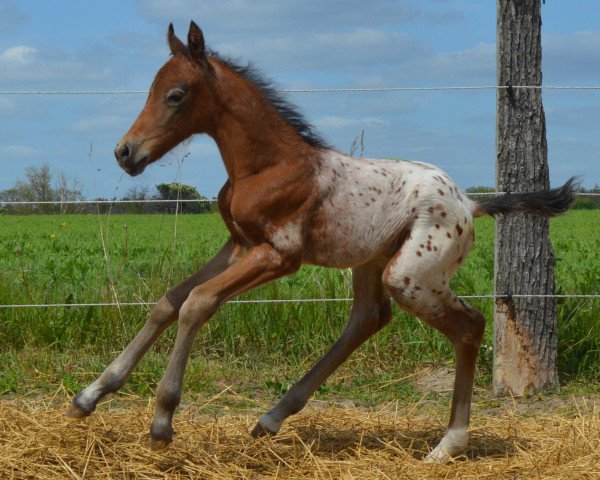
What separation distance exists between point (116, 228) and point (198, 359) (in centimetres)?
1377

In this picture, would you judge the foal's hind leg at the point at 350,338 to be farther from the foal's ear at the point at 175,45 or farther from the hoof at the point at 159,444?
the foal's ear at the point at 175,45

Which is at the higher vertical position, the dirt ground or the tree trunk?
the tree trunk

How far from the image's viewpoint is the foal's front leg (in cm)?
410

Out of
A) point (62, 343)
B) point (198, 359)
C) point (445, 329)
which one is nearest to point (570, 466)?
point (445, 329)

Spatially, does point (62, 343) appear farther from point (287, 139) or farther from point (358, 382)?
point (287, 139)

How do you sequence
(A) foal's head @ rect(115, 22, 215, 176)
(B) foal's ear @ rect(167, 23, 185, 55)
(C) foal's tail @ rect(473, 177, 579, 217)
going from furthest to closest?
1. (C) foal's tail @ rect(473, 177, 579, 217)
2. (B) foal's ear @ rect(167, 23, 185, 55)
3. (A) foal's head @ rect(115, 22, 215, 176)

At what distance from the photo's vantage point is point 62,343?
6.95 m

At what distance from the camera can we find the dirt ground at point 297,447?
4352mm

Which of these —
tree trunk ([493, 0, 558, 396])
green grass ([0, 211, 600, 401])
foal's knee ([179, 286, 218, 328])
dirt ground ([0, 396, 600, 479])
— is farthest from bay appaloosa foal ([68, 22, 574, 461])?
green grass ([0, 211, 600, 401])

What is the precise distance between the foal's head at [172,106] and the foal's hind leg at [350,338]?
125 centimetres

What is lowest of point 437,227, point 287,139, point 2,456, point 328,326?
point 2,456

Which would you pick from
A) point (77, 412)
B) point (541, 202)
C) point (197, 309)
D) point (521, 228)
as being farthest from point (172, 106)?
point (521, 228)

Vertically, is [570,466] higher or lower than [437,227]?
lower

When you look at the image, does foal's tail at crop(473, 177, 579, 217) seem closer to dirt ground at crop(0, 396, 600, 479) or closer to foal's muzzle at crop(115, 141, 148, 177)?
dirt ground at crop(0, 396, 600, 479)
